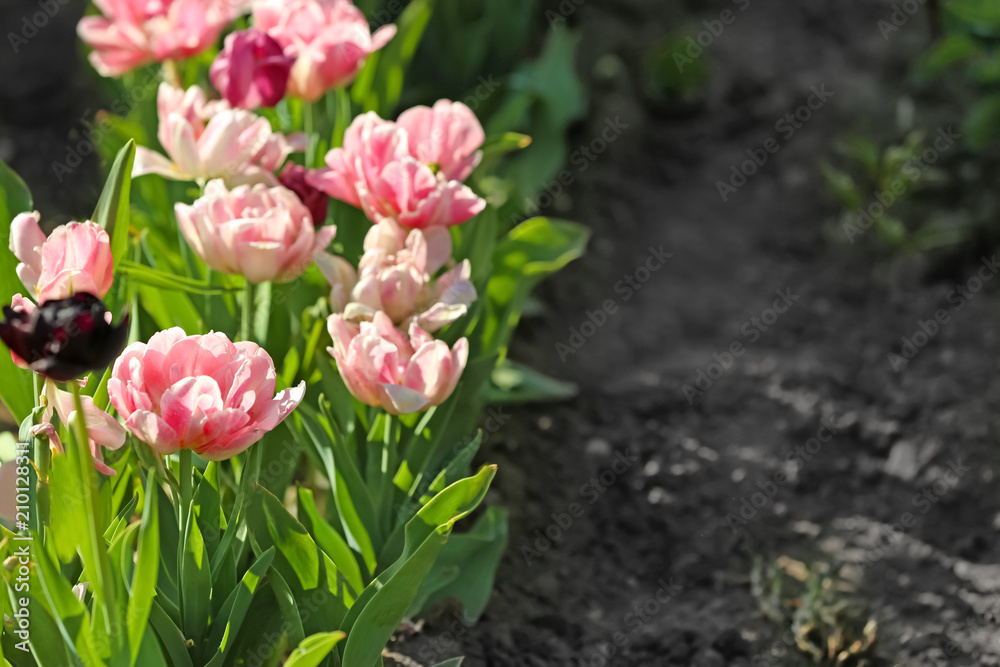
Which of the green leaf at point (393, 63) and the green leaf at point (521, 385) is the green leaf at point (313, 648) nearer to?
the green leaf at point (521, 385)

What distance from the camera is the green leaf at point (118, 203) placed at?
1.28m

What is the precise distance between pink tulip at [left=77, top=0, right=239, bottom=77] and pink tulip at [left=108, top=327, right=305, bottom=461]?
96 cm

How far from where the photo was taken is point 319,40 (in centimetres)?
167

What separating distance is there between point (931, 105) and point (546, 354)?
5.57 ft

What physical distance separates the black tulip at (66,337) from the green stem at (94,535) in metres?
0.07

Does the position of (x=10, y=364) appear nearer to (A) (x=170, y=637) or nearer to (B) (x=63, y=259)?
(B) (x=63, y=259)

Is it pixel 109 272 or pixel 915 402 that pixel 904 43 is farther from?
pixel 109 272

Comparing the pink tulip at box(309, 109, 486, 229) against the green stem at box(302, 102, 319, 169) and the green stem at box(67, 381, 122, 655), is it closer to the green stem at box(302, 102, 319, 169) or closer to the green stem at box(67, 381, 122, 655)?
the green stem at box(302, 102, 319, 169)

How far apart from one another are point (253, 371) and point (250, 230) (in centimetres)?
32

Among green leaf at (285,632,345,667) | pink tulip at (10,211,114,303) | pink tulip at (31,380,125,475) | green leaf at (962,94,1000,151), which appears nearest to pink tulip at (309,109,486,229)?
pink tulip at (10,211,114,303)

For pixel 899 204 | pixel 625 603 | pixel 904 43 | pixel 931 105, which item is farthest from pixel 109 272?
pixel 904 43

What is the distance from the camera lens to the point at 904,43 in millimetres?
3453

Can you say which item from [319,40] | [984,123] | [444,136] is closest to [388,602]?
[444,136]

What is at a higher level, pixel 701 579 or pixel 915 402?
pixel 915 402
